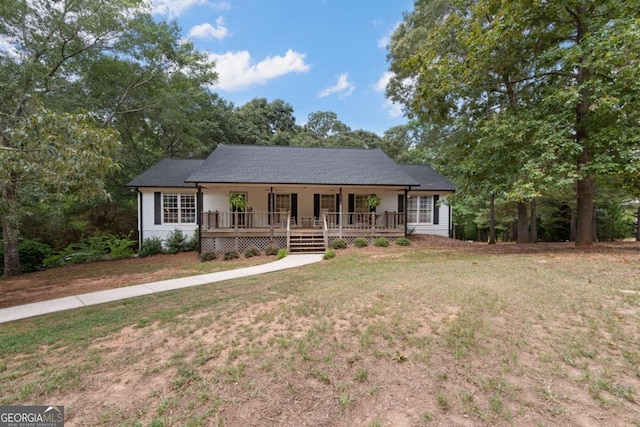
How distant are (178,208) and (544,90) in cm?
1659

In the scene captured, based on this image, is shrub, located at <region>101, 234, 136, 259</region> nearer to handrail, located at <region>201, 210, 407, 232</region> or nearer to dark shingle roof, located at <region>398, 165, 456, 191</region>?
handrail, located at <region>201, 210, 407, 232</region>

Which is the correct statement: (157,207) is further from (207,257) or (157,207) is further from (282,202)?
(282,202)

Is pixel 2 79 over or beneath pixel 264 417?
over

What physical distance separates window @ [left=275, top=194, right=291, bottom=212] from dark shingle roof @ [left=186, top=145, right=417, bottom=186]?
173 cm

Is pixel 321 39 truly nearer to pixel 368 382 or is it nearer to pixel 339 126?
pixel 368 382

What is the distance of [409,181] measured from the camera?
548 inches

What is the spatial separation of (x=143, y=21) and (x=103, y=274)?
11.5 m

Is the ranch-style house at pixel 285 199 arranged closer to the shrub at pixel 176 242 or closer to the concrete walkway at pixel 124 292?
the shrub at pixel 176 242

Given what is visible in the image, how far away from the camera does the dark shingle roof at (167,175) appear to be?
14.7 meters

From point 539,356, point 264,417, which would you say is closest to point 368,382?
point 264,417


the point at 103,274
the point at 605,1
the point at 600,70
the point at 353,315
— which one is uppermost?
the point at 605,1

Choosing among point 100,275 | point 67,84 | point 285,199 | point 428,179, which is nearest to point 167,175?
point 67,84

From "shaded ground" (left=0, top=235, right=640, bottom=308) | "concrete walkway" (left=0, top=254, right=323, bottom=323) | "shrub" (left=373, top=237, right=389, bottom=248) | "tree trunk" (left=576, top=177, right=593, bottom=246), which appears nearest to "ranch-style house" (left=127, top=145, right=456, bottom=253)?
"shrub" (left=373, top=237, right=389, bottom=248)

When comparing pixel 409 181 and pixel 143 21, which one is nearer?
pixel 143 21
